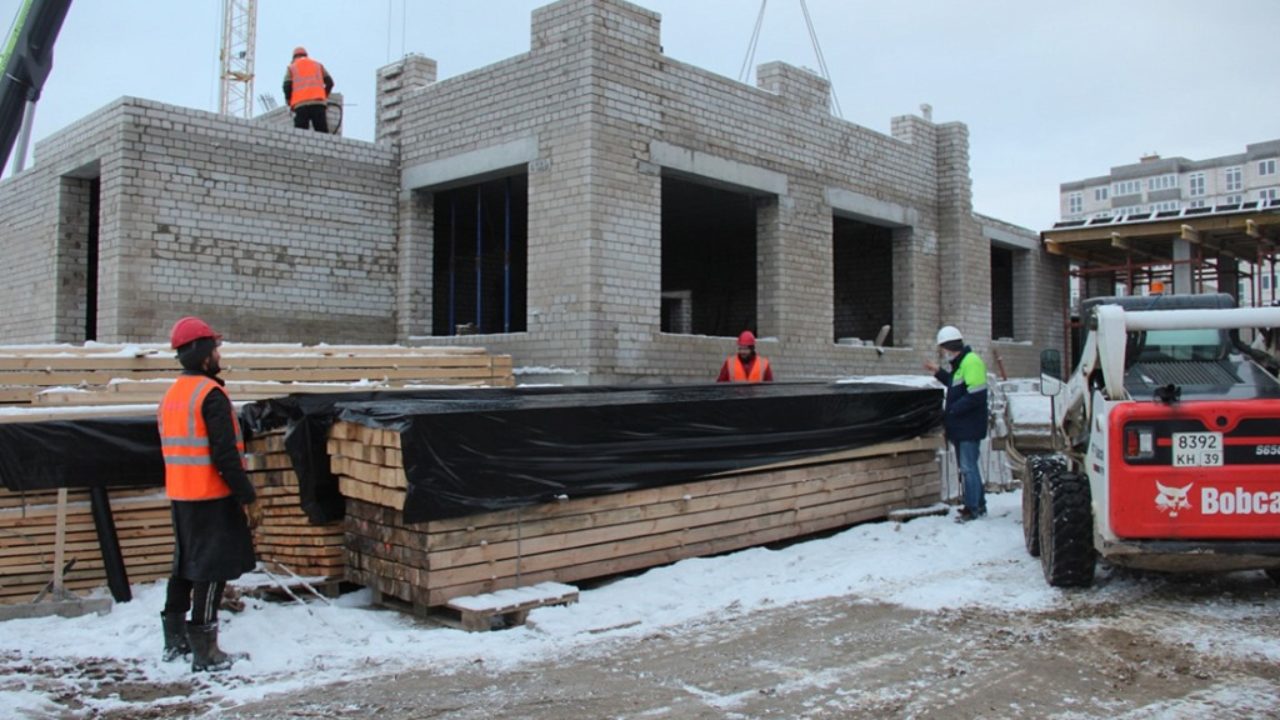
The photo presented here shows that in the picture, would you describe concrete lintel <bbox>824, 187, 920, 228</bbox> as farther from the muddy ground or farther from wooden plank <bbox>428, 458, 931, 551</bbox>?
the muddy ground

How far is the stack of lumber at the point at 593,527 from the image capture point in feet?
20.3

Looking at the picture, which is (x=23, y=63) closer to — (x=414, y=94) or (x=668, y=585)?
(x=414, y=94)

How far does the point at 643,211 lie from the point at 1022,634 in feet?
25.8

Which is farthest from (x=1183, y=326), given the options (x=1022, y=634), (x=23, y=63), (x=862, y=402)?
(x=23, y=63)

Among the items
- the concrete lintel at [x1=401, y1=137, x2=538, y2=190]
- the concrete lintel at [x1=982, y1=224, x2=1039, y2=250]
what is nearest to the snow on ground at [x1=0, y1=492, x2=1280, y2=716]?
the concrete lintel at [x1=401, y1=137, x2=538, y2=190]

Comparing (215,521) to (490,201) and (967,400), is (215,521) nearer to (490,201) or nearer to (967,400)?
(967,400)

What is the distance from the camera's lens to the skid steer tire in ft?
22.0

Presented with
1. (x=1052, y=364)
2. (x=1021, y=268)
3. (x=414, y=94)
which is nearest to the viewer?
(x=1052, y=364)

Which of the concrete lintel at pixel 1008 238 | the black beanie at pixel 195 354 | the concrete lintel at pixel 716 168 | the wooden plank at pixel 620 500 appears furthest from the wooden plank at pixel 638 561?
the concrete lintel at pixel 1008 238

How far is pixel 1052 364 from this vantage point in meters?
7.83

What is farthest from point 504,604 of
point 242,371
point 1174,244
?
point 1174,244

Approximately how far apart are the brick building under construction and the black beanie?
661 centimetres

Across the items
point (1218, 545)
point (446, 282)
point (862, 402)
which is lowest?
point (1218, 545)

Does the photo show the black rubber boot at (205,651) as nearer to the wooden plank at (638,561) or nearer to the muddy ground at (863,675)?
the muddy ground at (863,675)
